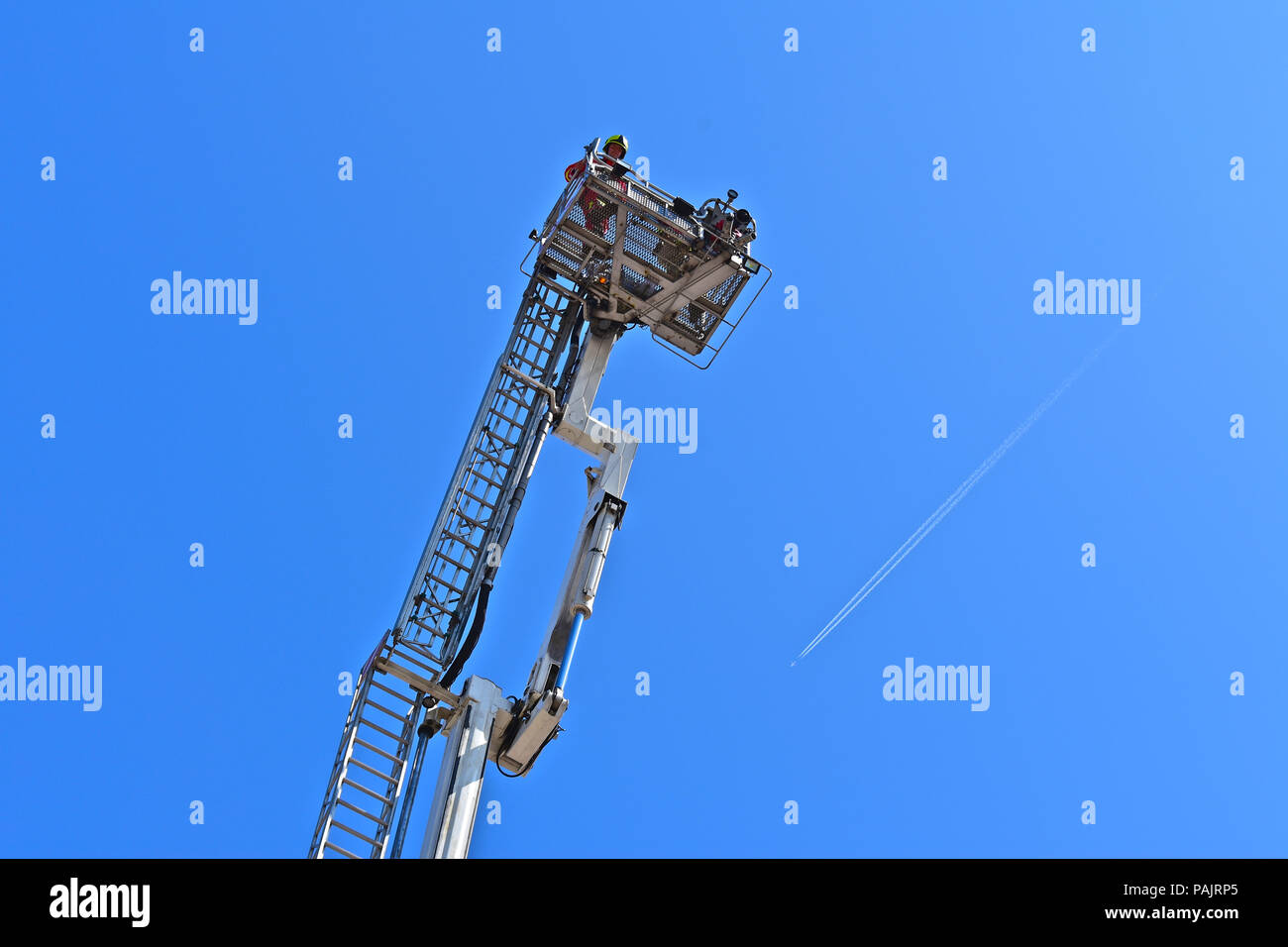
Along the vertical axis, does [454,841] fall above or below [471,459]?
below

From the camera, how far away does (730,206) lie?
2328 centimetres

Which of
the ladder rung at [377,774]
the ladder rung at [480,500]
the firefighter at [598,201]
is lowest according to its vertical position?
the ladder rung at [377,774]

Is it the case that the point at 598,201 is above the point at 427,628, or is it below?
above

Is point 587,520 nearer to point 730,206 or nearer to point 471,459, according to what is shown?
point 471,459

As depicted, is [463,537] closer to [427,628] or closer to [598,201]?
[427,628]

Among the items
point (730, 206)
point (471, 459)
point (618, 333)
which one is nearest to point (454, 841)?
point (471, 459)

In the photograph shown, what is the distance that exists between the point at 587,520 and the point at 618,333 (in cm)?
404

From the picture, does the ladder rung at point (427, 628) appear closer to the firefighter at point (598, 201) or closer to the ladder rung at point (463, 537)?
the ladder rung at point (463, 537)

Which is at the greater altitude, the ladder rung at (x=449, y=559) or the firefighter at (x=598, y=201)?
the firefighter at (x=598, y=201)
